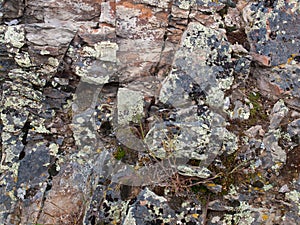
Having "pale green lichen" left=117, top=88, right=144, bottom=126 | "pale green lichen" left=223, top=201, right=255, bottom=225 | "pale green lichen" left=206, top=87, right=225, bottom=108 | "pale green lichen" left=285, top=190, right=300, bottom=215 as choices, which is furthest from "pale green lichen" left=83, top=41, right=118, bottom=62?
"pale green lichen" left=285, top=190, right=300, bottom=215

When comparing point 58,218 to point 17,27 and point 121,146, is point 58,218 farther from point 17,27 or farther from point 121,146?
point 17,27

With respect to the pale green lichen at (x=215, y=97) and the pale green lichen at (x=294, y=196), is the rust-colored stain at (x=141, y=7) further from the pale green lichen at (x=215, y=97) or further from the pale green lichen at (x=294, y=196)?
the pale green lichen at (x=294, y=196)

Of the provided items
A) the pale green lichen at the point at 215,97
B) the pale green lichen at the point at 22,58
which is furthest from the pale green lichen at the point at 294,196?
the pale green lichen at the point at 22,58

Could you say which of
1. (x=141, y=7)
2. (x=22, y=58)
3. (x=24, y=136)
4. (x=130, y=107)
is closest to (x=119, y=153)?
(x=130, y=107)

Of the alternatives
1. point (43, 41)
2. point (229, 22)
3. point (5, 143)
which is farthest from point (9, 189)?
point (229, 22)

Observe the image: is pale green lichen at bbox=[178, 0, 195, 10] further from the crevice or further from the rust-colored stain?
the crevice

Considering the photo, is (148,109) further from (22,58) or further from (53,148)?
(22,58)
